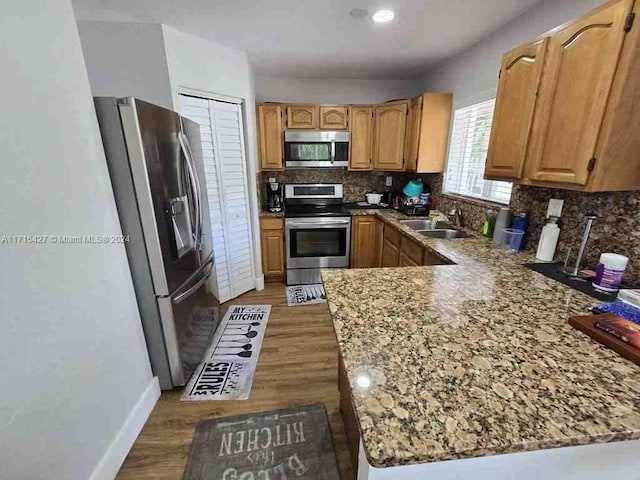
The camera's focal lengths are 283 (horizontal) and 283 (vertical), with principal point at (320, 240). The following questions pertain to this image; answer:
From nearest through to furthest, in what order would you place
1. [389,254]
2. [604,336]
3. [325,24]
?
1. [604,336]
2. [325,24]
3. [389,254]

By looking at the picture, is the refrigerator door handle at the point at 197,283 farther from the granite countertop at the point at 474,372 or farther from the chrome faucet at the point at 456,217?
the chrome faucet at the point at 456,217

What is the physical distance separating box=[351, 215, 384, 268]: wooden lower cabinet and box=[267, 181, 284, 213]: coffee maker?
3.19 feet

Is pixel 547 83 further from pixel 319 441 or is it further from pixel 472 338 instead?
pixel 319 441

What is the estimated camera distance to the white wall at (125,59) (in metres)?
2.10

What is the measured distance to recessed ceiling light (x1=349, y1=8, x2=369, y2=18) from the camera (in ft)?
6.27

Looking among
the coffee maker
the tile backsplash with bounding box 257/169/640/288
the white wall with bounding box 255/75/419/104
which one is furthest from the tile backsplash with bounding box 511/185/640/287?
the coffee maker

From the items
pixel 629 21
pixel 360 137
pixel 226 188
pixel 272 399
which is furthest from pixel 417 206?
pixel 272 399

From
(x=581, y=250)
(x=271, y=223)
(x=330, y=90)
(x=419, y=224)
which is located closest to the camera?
(x=581, y=250)

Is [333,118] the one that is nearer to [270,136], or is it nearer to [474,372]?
[270,136]

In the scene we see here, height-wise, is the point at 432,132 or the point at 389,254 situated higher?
the point at 432,132

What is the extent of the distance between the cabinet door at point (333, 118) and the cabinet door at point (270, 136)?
506mm

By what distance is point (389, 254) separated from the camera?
3.08 m

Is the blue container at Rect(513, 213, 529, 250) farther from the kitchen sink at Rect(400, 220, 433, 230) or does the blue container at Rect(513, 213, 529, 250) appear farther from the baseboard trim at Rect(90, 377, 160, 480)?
the baseboard trim at Rect(90, 377, 160, 480)

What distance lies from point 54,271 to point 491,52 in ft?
10.4
